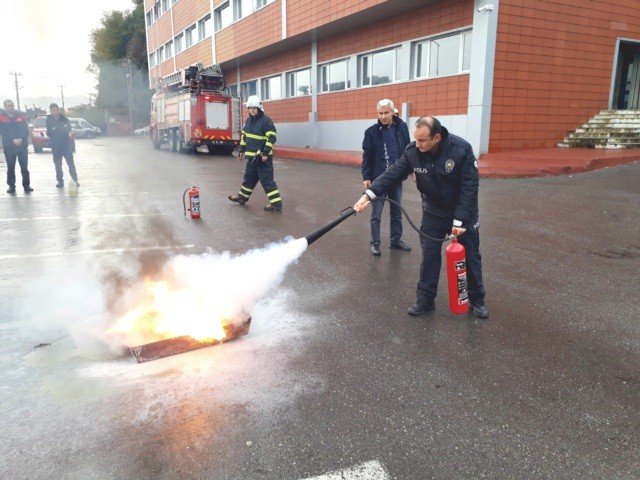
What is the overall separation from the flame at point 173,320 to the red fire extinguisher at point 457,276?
1.91 metres

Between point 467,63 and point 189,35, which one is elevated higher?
point 189,35

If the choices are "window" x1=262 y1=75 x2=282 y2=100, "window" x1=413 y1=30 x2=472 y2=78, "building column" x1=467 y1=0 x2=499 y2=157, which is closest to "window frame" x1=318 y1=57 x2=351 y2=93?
"window" x1=413 y1=30 x2=472 y2=78

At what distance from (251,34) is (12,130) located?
58.8 ft

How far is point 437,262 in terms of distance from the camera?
4.45m

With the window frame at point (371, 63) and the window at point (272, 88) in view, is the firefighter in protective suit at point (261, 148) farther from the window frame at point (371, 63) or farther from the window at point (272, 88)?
the window at point (272, 88)

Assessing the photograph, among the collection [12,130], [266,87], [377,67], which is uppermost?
[266,87]

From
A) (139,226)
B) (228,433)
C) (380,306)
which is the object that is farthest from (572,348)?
(139,226)

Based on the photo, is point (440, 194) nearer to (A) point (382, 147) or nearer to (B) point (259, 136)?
(A) point (382, 147)

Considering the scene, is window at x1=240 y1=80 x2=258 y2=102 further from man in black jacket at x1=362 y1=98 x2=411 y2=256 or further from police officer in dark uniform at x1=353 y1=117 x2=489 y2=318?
police officer in dark uniform at x1=353 y1=117 x2=489 y2=318

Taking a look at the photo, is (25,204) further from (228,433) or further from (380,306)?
(228,433)

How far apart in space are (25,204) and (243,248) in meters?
6.11

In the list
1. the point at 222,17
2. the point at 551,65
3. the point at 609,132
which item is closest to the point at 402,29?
the point at 551,65

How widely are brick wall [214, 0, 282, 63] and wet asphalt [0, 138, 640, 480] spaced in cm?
2037

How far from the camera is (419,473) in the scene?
239cm
